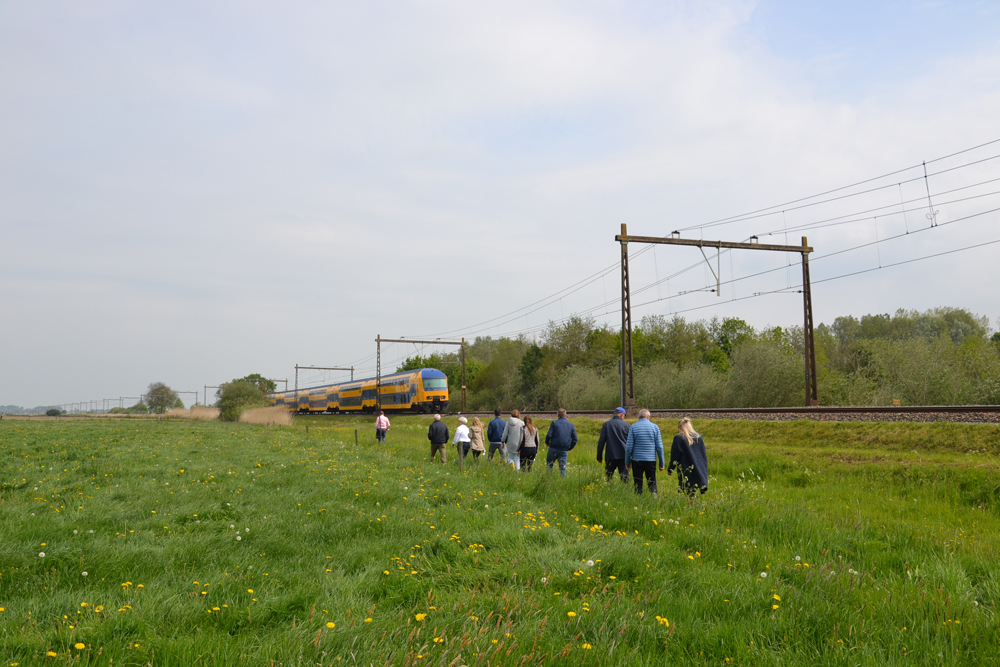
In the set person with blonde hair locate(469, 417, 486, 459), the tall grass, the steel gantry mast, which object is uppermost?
the steel gantry mast

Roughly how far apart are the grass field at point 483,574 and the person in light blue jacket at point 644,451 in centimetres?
63

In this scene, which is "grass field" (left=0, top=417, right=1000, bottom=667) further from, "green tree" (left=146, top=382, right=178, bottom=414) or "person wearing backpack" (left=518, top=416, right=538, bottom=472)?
"green tree" (left=146, top=382, right=178, bottom=414)

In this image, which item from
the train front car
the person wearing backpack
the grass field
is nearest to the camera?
the grass field

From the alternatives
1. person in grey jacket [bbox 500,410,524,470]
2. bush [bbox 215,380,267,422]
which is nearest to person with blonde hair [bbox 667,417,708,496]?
person in grey jacket [bbox 500,410,524,470]

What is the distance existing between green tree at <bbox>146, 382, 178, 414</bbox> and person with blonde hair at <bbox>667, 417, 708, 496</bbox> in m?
138

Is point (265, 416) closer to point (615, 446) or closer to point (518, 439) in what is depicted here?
point (518, 439)

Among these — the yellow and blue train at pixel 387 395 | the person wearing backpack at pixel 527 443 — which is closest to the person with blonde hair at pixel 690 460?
the person wearing backpack at pixel 527 443

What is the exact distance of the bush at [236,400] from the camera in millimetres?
57969

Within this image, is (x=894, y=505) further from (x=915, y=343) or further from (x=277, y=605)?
(x=915, y=343)

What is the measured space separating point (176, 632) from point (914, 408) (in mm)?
19932

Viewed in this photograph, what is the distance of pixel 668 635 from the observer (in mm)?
4297

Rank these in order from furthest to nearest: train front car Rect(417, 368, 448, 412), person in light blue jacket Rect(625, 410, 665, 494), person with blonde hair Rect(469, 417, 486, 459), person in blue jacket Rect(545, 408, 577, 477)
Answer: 1. train front car Rect(417, 368, 448, 412)
2. person with blonde hair Rect(469, 417, 486, 459)
3. person in blue jacket Rect(545, 408, 577, 477)
4. person in light blue jacket Rect(625, 410, 665, 494)

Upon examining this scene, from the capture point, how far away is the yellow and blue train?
49.6 metres

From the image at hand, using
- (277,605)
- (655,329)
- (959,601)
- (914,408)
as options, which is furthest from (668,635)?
(655,329)
